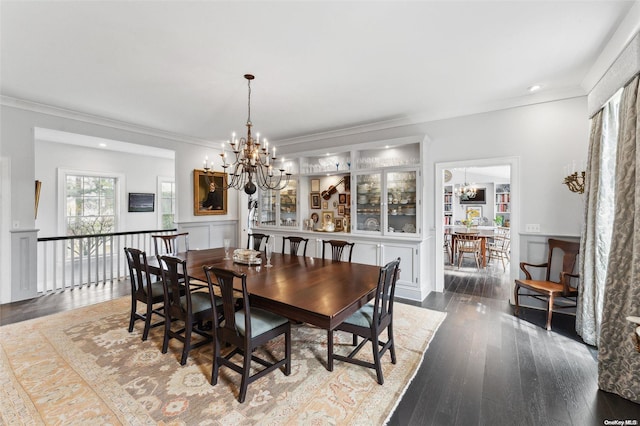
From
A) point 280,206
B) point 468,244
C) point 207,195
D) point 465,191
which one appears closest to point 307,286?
point 280,206

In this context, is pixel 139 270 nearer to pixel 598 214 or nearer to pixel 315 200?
pixel 315 200

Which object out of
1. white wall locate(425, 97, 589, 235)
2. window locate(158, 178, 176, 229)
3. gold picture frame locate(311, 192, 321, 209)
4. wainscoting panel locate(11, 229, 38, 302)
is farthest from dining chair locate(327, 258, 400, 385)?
window locate(158, 178, 176, 229)

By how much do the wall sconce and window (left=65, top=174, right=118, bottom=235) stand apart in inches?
322

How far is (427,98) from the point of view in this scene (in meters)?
3.73

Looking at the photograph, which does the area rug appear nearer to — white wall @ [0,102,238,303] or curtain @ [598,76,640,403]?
white wall @ [0,102,238,303]

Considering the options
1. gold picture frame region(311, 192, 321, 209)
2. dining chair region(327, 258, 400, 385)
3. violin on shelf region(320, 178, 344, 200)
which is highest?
violin on shelf region(320, 178, 344, 200)

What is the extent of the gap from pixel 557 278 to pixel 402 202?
218 centimetres

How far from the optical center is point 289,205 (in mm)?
5609

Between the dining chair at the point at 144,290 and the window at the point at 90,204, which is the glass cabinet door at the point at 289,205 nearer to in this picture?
the dining chair at the point at 144,290

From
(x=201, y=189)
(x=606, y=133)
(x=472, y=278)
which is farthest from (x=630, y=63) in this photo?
(x=201, y=189)

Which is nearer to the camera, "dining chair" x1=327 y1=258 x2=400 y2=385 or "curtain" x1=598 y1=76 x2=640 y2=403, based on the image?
"curtain" x1=598 y1=76 x2=640 y2=403

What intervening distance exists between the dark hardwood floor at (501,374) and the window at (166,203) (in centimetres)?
337

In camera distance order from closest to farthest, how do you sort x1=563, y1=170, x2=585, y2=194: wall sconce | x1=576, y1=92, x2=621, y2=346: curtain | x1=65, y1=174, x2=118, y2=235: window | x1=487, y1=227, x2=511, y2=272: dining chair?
x1=576, y1=92, x2=621, y2=346: curtain, x1=563, y1=170, x2=585, y2=194: wall sconce, x1=65, y1=174, x2=118, y2=235: window, x1=487, y1=227, x2=511, y2=272: dining chair

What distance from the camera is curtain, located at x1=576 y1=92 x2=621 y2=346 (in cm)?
269
